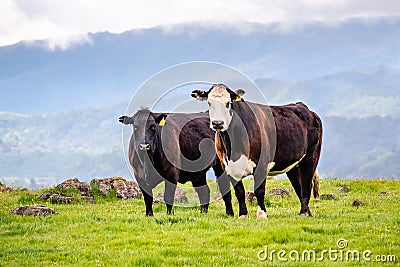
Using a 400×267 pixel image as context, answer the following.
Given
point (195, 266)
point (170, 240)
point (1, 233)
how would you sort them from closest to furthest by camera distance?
point (195, 266) → point (170, 240) → point (1, 233)

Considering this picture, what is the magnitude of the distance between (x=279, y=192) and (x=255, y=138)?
828 cm

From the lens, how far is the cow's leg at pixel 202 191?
2341 centimetres

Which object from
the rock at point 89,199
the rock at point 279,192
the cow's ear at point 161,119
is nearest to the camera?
the cow's ear at point 161,119

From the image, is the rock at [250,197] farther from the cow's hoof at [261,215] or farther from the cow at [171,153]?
the cow's hoof at [261,215]

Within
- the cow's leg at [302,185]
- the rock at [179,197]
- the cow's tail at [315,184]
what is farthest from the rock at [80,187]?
the cow's tail at [315,184]

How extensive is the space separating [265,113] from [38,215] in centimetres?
800

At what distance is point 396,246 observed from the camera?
1445 cm

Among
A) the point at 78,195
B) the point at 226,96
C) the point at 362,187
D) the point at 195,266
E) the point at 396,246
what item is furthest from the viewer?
the point at 362,187

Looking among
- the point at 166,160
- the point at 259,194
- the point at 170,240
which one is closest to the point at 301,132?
the point at 259,194

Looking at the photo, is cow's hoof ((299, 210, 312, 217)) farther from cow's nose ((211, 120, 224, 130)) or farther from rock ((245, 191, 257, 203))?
cow's nose ((211, 120, 224, 130))

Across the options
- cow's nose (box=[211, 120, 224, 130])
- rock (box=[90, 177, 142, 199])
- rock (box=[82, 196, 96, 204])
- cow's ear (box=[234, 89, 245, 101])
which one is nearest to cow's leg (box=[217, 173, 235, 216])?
cow's ear (box=[234, 89, 245, 101])

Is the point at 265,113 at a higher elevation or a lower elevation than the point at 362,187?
higher

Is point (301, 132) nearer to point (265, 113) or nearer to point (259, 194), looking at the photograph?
point (265, 113)

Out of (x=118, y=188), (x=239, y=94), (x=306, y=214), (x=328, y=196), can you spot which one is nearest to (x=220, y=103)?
(x=239, y=94)
